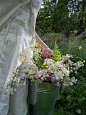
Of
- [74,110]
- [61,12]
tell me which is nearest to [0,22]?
[74,110]

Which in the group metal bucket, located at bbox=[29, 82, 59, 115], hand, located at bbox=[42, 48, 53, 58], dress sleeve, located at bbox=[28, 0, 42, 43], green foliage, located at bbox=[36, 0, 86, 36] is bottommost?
metal bucket, located at bbox=[29, 82, 59, 115]

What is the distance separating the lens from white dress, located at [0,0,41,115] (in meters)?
1.54

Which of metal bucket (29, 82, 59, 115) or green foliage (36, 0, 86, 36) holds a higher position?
green foliage (36, 0, 86, 36)

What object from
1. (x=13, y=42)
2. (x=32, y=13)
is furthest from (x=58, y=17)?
(x=13, y=42)

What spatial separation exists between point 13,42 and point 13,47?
0.05 m

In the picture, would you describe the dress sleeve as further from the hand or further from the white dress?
the hand

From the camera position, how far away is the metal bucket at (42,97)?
5.43ft

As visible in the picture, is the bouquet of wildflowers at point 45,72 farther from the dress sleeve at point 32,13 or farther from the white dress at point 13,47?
the dress sleeve at point 32,13

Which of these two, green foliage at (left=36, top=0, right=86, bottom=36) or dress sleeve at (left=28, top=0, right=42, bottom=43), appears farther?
green foliage at (left=36, top=0, right=86, bottom=36)

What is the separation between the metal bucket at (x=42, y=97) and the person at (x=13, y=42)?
100mm

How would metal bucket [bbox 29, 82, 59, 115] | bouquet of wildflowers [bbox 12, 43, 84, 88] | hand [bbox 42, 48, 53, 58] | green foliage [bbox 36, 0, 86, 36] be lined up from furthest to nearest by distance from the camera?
green foliage [bbox 36, 0, 86, 36], hand [bbox 42, 48, 53, 58], metal bucket [bbox 29, 82, 59, 115], bouquet of wildflowers [bbox 12, 43, 84, 88]

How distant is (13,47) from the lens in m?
1.60

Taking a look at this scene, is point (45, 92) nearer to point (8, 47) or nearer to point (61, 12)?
point (8, 47)

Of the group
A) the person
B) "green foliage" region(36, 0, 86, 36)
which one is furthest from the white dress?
"green foliage" region(36, 0, 86, 36)
